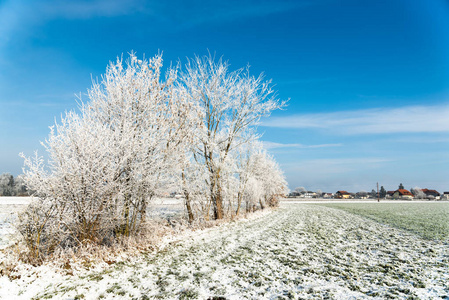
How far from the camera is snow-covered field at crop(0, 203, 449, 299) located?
5.95m

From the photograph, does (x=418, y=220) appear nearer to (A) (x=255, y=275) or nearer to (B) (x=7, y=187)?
(A) (x=255, y=275)

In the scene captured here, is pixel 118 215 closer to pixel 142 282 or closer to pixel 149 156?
pixel 149 156

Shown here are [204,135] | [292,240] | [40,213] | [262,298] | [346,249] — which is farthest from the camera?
[204,135]

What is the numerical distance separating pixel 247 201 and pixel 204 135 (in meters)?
14.1

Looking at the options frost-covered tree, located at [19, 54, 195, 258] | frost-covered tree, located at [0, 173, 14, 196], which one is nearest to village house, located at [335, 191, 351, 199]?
frost-covered tree, located at [0, 173, 14, 196]

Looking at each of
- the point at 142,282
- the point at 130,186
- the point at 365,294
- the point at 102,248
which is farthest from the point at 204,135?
the point at 365,294

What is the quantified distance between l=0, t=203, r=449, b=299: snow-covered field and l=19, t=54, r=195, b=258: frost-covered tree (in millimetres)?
1628

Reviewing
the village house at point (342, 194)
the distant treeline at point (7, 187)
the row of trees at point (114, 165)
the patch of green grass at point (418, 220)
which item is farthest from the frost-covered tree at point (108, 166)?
the village house at point (342, 194)

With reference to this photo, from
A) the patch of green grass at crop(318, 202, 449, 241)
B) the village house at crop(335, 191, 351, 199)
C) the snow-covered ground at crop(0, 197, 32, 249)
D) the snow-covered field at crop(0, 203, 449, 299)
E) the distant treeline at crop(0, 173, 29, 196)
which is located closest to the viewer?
the snow-covered field at crop(0, 203, 449, 299)

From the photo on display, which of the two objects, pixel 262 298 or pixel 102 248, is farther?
pixel 102 248

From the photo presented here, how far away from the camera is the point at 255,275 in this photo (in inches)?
282

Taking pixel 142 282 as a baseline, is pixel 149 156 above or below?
above

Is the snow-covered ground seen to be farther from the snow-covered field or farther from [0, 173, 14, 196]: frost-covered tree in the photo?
[0, 173, 14, 196]: frost-covered tree

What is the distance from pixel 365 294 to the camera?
593 centimetres
